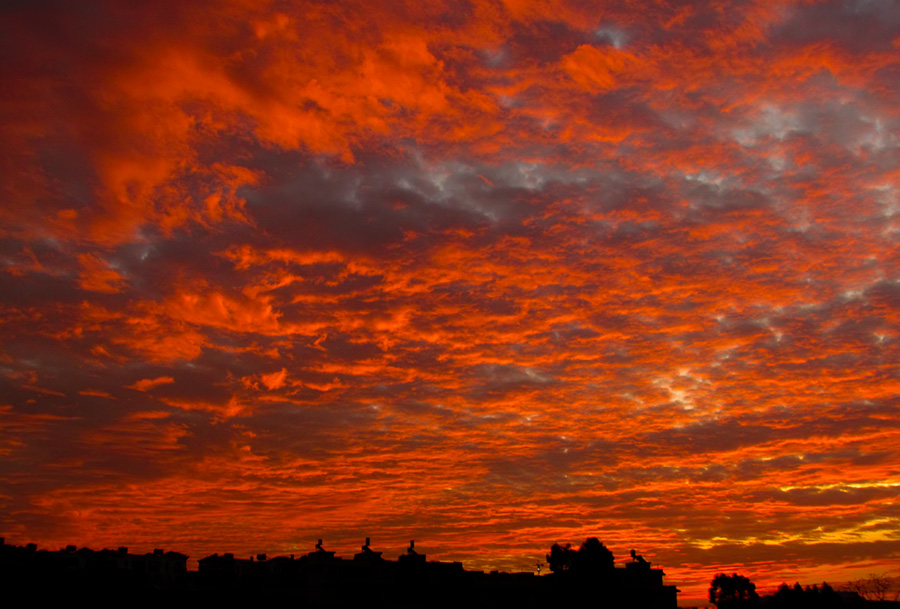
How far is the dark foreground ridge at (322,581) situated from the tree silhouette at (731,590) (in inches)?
1142

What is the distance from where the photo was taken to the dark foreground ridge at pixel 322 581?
64.6 m

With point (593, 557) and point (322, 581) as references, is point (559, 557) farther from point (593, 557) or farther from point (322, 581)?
point (322, 581)

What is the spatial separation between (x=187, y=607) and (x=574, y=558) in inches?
2703

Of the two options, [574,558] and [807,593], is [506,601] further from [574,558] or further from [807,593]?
[807,593]

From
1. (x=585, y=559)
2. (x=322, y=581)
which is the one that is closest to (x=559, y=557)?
(x=585, y=559)

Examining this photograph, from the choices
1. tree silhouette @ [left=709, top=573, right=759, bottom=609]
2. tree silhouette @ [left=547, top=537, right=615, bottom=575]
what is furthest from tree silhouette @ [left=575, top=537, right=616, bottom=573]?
tree silhouette @ [left=709, top=573, right=759, bottom=609]

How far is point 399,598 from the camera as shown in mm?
82250

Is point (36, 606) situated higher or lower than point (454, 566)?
lower

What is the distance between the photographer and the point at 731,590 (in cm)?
13400

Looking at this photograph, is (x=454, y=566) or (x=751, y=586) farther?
(x=751, y=586)

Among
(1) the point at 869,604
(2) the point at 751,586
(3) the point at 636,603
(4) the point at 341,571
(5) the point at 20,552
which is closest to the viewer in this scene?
(5) the point at 20,552

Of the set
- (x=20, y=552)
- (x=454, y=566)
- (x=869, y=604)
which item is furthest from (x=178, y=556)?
(x=869, y=604)

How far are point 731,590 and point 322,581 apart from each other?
3248 inches

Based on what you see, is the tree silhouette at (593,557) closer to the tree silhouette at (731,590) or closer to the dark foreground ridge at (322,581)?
the dark foreground ridge at (322,581)
